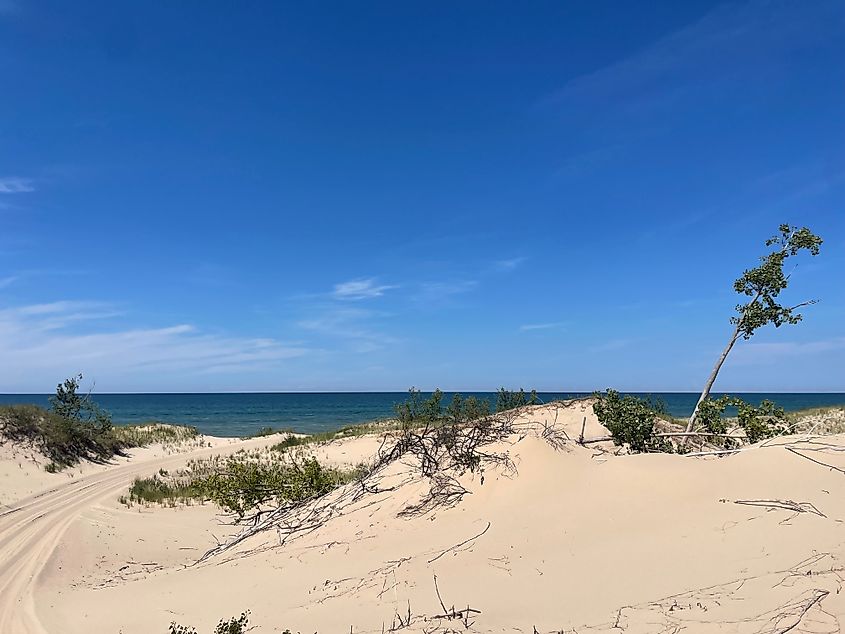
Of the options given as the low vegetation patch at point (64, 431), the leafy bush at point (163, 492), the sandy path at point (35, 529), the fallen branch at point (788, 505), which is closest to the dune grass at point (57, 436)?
the low vegetation patch at point (64, 431)

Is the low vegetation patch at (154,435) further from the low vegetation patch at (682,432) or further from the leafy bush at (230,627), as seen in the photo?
the leafy bush at (230,627)

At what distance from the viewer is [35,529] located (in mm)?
12805

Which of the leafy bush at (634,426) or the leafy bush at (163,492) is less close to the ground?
the leafy bush at (634,426)

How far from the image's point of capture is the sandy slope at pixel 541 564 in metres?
4.50

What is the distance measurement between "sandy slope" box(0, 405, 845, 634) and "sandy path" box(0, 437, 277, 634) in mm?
81

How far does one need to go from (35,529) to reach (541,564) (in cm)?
1291

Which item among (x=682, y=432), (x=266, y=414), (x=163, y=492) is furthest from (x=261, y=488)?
(x=266, y=414)

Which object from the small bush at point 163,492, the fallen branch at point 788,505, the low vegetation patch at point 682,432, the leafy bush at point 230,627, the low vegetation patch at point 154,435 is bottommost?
the small bush at point 163,492

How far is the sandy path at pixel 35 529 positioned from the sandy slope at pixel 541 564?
3.2 inches

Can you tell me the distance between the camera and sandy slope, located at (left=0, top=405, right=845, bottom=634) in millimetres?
4500

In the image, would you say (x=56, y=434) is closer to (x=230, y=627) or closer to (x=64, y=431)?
(x=64, y=431)

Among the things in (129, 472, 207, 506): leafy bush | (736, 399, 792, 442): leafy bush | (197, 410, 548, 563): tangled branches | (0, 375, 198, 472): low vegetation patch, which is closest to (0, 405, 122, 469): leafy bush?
(0, 375, 198, 472): low vegetation patch

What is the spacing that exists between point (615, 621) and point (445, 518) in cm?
333

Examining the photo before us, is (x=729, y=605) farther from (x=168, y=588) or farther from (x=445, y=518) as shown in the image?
(x=168, y=588)
